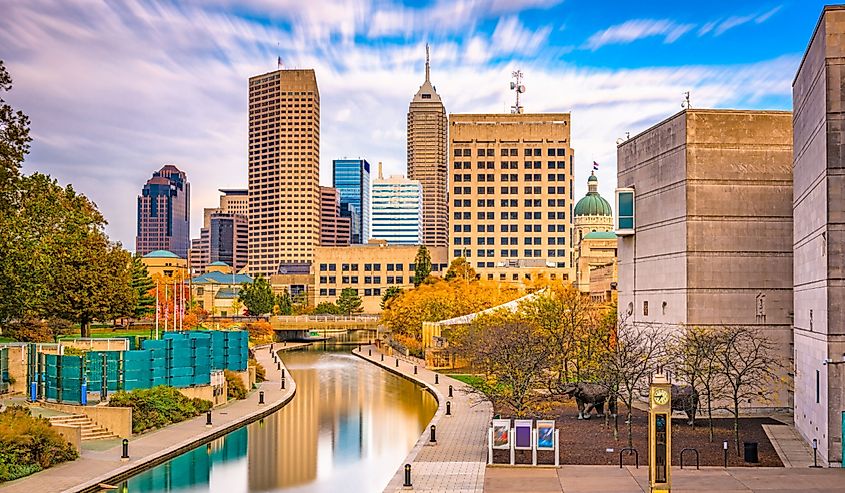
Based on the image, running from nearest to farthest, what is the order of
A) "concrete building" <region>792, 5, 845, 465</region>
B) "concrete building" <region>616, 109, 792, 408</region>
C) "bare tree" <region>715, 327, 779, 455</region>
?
1. "concrete building" <region>792, 5, 845, 465</region>
2. "bare tree" <region>715, 327, 779, 455</region>
3. "concrete building" <region>616, 109, 792, 408</region>

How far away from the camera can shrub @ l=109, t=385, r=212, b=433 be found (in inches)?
1448

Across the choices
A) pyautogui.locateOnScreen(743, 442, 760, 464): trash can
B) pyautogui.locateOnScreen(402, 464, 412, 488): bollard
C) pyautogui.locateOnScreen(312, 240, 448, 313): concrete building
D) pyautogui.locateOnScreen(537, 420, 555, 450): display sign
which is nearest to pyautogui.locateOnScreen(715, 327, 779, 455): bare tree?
pyautogui.locateOnScreen(743, 442, 760, 464): trash can

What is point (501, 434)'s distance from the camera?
29.7m

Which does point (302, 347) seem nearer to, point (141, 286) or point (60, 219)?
point (141, 286)

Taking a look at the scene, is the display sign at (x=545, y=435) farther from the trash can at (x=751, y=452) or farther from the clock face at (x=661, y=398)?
the clock face at (x=661, y=398)

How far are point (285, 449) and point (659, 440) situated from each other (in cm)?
1769

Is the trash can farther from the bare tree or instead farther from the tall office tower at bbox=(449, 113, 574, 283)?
the tall office tower at bbox=(449, 113, 574, 283)

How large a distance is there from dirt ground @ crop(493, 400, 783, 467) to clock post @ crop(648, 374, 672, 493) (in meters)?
5.31

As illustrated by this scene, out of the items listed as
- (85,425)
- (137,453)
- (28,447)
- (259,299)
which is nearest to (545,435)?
(137,453)

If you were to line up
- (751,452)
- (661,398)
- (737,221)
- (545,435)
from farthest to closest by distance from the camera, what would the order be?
1. (737,221)
2. (545,435)
3. (751,452)
4. (661,398)

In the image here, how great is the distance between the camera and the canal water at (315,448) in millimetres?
29922

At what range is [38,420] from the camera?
30078mm

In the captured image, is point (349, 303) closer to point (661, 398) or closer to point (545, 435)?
point (545, 435)

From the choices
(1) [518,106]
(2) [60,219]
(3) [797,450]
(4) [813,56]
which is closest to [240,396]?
(2) [60,219]
